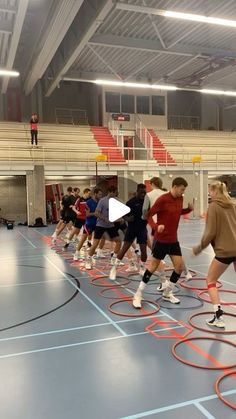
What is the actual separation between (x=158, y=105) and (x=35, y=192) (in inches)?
479

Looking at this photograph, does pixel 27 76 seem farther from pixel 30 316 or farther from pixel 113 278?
pixel 30 316

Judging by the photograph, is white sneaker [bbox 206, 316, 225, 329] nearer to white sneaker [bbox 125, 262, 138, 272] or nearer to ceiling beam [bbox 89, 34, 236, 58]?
white sneaker [bbox 125, 262, 138, 272]

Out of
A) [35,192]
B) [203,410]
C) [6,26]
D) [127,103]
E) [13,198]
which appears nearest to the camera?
[203,410]

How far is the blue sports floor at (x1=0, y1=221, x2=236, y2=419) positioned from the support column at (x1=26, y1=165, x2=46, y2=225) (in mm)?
12187

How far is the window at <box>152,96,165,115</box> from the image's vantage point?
2561cm

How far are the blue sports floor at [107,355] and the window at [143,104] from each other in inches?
806

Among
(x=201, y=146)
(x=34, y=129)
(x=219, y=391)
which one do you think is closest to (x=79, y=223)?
(x=219, y=391)

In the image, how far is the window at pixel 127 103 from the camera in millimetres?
24812

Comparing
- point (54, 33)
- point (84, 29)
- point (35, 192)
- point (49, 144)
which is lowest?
point (35, 192)

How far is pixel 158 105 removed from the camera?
25.7 m

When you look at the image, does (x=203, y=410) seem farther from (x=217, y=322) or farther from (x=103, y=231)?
(x=103, y=231)

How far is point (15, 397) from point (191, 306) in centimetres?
295

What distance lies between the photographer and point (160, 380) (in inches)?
127

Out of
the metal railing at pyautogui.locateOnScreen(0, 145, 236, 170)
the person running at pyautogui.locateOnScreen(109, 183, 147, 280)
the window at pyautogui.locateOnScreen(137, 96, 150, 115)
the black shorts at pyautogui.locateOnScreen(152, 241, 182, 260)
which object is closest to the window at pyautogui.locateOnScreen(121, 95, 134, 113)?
the window at pyautogui.locateOnScreen(137, 96, 150, 115)
